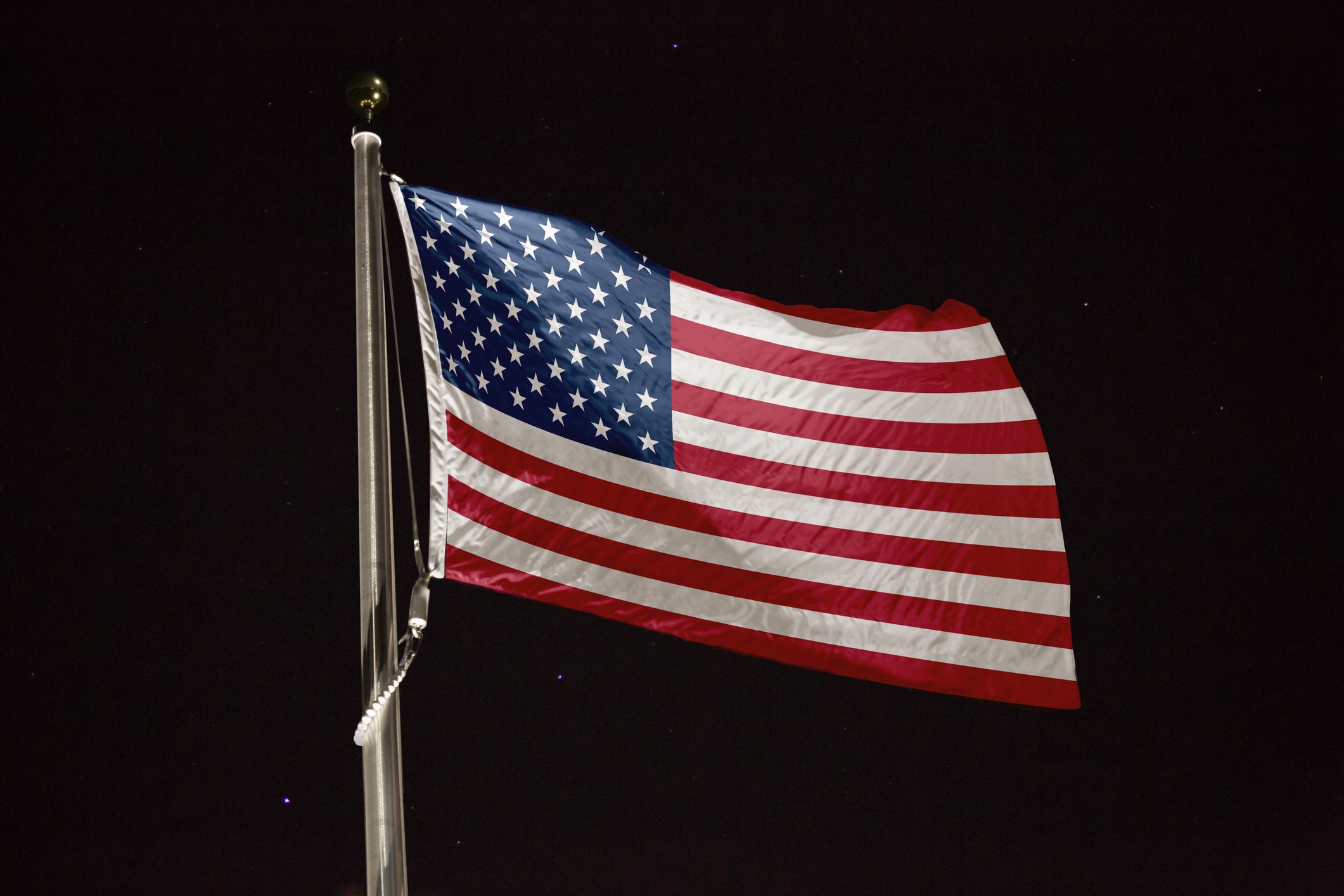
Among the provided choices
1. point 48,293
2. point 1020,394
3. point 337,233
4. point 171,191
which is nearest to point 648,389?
point 1020,394

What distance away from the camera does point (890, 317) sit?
167 cm

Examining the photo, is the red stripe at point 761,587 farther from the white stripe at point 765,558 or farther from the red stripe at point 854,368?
the red stripe at point 854,368

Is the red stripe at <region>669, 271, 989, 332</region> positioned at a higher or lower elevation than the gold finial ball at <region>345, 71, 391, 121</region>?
lower

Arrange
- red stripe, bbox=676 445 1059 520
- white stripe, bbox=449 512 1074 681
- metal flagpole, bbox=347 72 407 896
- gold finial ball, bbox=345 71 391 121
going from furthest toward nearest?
red stripe, bbox=676 445 1059 520
white stripe, bbox=449 512 1074 681
gold finial ball, bbox=345 71 391 121
metal flagpole, bbox=347 72 407 896

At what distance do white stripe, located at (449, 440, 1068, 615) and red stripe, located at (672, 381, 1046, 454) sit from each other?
0.19 metres

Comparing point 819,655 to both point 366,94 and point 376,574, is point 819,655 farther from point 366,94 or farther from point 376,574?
point 366,94

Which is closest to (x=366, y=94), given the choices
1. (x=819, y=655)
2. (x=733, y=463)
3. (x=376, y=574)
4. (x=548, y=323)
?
(x=548, y=323)

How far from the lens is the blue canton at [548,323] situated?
1403mm

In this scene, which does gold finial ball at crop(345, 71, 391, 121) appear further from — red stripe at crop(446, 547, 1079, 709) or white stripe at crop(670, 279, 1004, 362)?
red stripe at crop(446, 547, 1079, 709)

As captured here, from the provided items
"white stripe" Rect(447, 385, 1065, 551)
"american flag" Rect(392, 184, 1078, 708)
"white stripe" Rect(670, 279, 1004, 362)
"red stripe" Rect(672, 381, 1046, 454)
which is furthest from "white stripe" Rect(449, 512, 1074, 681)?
"white stripe" Rect(670, 279, 1004, 362)

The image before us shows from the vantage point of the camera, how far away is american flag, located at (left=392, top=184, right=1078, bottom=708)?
1404 mm

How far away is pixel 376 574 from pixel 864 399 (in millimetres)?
826

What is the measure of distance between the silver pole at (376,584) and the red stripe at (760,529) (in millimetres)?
218

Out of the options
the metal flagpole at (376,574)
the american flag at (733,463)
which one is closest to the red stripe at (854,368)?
the american flag at (733,463)
